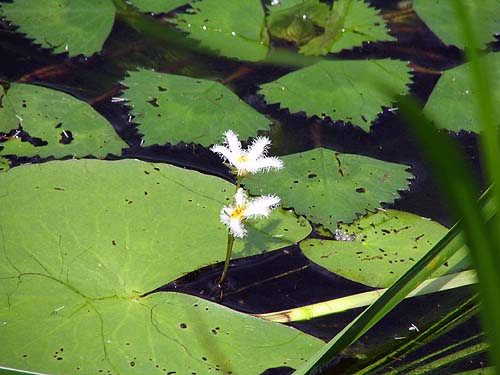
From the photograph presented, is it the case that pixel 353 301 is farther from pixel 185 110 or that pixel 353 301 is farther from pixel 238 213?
pixel 185 110

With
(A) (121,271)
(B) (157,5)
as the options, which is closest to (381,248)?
(A) (121,271)

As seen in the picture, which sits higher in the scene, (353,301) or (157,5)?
A: (157,5)

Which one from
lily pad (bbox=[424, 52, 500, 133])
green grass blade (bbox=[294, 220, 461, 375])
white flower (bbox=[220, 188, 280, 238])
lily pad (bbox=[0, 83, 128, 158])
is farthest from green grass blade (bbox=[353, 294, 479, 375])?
lily pad (bbox=[0, 83, 128, 158])

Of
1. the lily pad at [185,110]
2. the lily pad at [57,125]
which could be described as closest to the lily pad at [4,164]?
the lily pad at [57,125]

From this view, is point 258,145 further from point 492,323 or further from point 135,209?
point 492,323

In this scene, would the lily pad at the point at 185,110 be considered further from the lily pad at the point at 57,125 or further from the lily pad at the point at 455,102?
the lily pad at the point at 455,102

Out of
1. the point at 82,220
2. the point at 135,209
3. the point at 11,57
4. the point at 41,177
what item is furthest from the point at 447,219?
the point at 11,57
